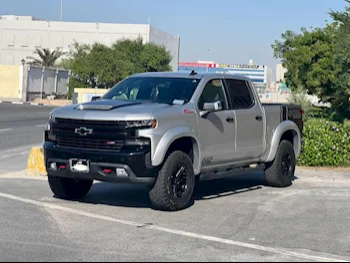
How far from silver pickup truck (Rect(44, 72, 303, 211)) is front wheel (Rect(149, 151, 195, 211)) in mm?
14

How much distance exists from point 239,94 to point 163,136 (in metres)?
2.58

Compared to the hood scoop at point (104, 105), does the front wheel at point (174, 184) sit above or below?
below

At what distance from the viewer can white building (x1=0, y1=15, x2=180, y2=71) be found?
274 ft

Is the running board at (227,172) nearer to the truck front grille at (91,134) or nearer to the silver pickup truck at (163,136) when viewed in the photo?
the silver pickup truck at (163,136)

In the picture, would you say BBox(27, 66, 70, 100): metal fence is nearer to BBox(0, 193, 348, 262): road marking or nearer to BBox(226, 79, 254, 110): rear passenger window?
BBox(226, 79, 254, 110): rear passenger window

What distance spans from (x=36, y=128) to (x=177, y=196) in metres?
18.1

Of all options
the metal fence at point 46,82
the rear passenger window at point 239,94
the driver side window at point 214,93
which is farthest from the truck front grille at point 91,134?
the metal fence at point 46,82

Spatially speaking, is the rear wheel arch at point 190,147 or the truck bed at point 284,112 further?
the truck bed at point 284,112

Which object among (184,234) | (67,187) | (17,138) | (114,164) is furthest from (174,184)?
(17,138)

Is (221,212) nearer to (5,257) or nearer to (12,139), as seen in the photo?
(5,257)

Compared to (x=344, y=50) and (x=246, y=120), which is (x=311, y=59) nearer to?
(x=344, y=50)

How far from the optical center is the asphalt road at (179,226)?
6852 mm

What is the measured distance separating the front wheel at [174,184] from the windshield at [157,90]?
0.97 m

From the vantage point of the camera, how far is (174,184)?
912cm
